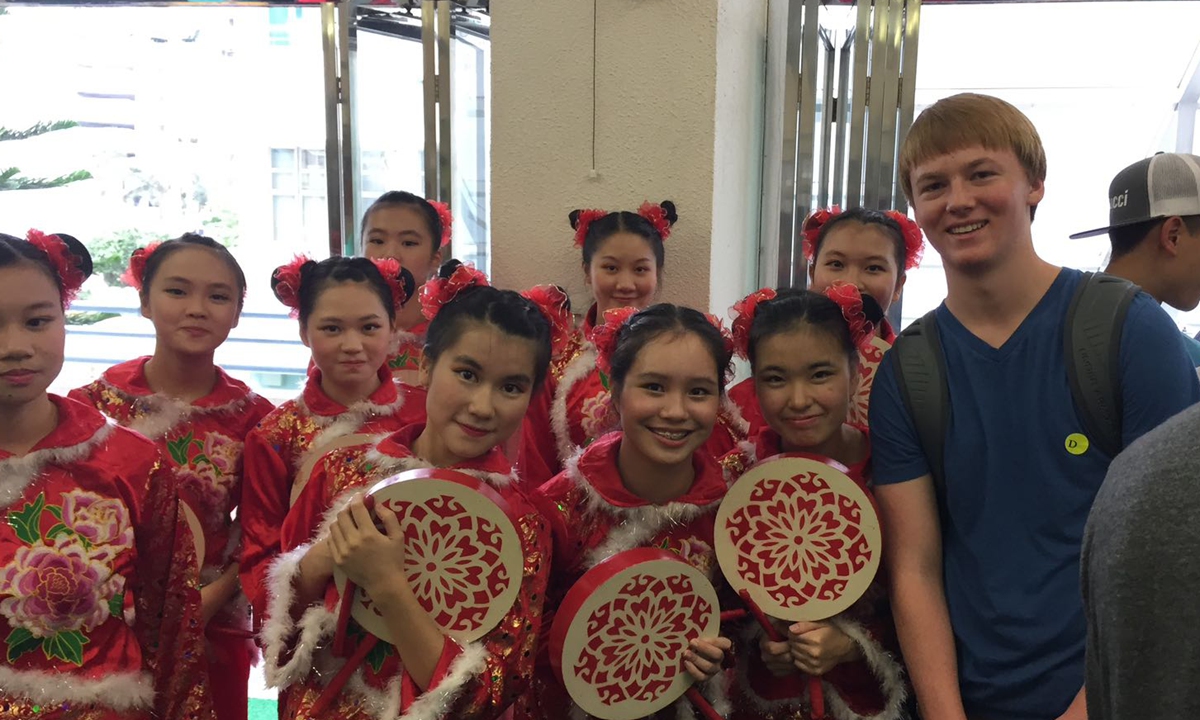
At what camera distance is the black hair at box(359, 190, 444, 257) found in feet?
8.70

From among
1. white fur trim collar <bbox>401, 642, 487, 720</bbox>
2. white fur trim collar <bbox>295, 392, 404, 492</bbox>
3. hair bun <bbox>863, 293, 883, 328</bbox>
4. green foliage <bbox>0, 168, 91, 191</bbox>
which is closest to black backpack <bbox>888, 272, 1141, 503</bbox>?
hair bun <bbox>863, 293, 883, 328</bbox>

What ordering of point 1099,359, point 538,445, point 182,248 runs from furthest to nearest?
point 538,445 → point 182,248 → point 1099,359

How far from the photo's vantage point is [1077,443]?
54.4 inches

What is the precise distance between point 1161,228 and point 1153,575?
1.69 meters

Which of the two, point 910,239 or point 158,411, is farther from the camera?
point 910,239

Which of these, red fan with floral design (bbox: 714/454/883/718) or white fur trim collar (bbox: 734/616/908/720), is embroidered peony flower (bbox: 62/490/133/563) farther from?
white fur trim collar (bbox: 734/616/908/720)

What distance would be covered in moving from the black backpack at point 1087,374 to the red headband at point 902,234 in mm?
972

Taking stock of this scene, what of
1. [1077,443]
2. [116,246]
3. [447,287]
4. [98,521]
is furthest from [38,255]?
[116,246]

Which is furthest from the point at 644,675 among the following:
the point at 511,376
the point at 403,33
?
the point at 403,33

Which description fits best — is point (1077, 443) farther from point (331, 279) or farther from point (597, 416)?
point (331, 279)

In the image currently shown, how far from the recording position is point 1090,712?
67cm

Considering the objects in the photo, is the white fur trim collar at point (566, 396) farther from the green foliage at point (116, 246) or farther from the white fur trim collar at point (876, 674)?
the green foliage at point (116, 246)

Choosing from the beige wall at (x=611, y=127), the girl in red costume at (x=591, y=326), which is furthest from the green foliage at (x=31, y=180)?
the girl in red costume at (x=591, y=326)

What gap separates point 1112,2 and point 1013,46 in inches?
20.0
